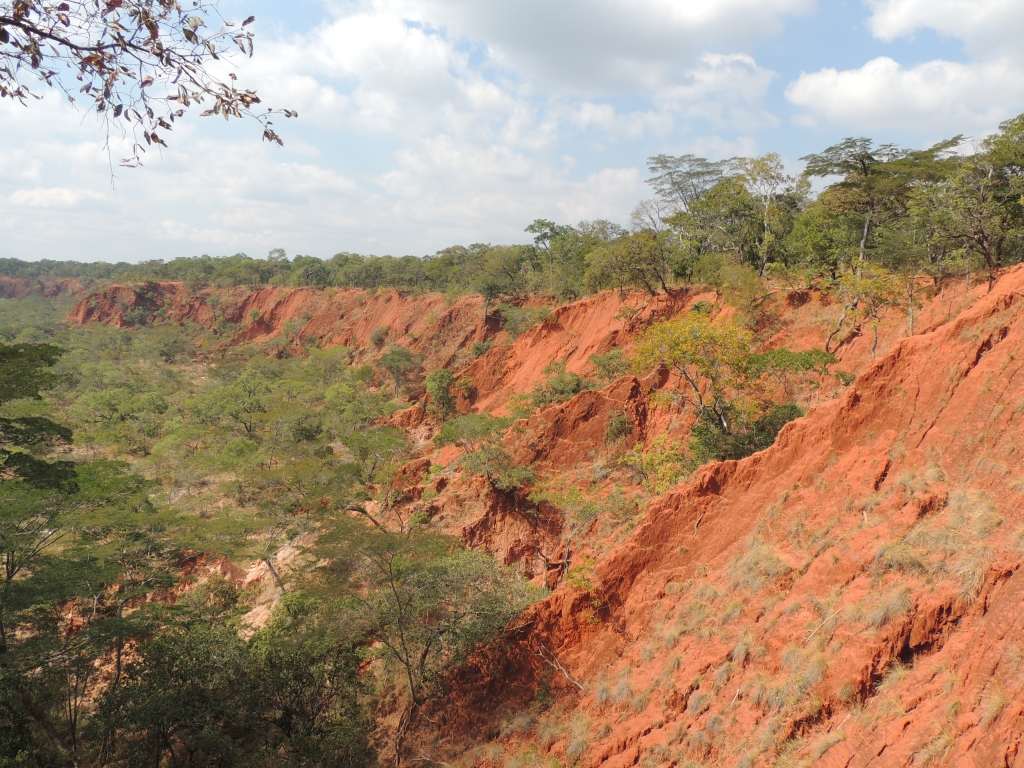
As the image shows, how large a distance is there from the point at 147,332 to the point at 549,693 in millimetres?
69677

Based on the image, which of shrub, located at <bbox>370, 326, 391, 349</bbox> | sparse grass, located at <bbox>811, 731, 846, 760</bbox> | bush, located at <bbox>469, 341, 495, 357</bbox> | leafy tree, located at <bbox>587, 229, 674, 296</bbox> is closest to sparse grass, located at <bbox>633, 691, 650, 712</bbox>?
sparse grass, located at <bbox>811, 731, 846, 760</bbox>

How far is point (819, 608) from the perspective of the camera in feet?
25.1

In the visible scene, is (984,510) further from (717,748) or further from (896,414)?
(717,748)

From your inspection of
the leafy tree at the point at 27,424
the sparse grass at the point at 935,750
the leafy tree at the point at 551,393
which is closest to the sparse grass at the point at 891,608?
the sparse grass at the point at 935,750

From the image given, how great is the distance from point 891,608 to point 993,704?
180 cm

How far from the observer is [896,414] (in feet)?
32.7

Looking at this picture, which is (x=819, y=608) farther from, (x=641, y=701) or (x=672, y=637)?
(x=641, y=701)

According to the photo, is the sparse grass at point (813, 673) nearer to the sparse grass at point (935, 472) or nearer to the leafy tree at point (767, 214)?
the sparse grass at point (935, 472)

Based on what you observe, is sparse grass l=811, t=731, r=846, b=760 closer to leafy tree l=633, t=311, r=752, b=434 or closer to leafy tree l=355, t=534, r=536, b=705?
leafy tree l=355, t=534, r=536, b=705

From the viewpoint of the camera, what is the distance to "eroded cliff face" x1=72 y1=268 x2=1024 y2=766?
577 centimetres

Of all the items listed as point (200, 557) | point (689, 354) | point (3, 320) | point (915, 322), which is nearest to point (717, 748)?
point (689, 354)

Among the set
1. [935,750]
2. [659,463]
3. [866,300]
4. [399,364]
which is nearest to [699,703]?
[935,750]

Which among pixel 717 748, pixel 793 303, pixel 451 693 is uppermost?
pixel 793 303

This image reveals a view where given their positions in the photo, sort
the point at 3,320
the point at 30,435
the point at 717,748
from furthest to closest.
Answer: the point at 3,320 < the point at 30,435 < the point at 717,748
